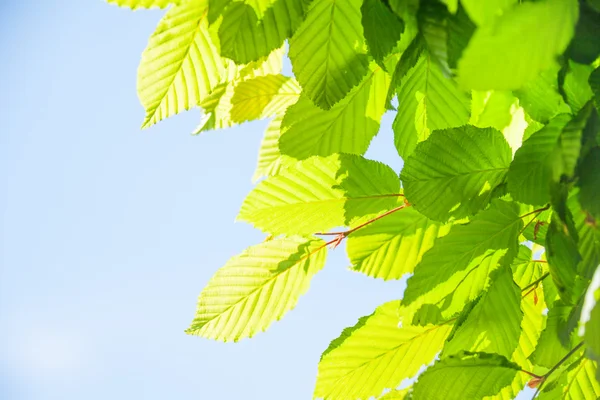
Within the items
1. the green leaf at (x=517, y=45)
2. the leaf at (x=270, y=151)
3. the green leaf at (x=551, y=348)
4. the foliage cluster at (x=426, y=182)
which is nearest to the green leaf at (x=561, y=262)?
the foliage cluster at (x=426, y=182)

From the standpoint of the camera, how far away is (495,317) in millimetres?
709

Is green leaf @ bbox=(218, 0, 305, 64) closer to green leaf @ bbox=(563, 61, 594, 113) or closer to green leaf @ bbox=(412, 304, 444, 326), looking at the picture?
green leaf @ bbox=(563, 61, 594, 113)

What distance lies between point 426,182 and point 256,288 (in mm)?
284

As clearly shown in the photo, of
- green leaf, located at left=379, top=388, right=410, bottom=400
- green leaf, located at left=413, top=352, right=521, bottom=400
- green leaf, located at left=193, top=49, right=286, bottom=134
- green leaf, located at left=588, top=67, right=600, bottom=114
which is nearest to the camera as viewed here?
green leaf, located at left=588, top=67, right=600, bottom=114

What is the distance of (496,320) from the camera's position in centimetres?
71

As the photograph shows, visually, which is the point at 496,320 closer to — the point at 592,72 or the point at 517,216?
→ the point at 517,216

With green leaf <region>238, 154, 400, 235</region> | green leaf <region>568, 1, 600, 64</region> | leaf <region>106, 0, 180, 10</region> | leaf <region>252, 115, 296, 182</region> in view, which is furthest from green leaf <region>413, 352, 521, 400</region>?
leaf <region>252, 115, 296, 182</region>

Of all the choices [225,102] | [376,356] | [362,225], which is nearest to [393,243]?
[362,225]

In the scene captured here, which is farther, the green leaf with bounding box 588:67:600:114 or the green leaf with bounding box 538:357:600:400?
the green leaf with bounding box 538:357:600:400

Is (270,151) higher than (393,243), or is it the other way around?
(270,151)

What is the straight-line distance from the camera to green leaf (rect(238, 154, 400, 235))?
78cm

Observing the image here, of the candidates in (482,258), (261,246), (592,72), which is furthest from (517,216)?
Answer: (261,246)

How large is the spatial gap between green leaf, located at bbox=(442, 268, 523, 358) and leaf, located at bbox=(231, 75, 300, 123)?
1.96ft

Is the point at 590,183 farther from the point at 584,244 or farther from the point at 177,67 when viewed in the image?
the point at 177,67
